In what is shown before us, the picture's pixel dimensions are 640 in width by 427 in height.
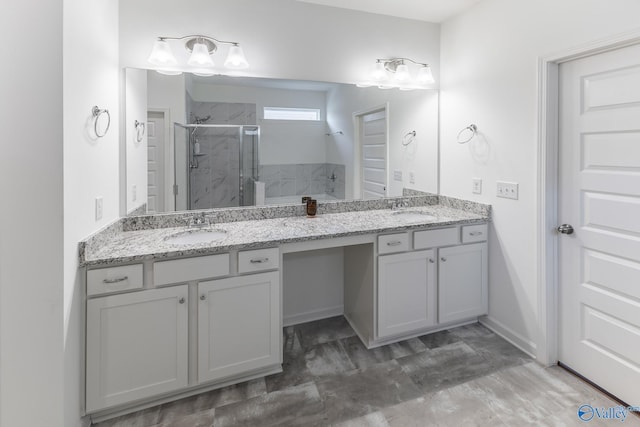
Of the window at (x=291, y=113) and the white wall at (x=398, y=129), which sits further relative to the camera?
the white wall at (x=398, y=129)

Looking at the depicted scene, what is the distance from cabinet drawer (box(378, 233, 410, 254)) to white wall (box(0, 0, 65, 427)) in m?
1.68

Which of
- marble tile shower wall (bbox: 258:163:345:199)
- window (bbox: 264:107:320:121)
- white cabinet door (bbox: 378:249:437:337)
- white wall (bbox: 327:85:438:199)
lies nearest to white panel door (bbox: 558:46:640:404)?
white cabinet door (bbox: 378:249:437:337)

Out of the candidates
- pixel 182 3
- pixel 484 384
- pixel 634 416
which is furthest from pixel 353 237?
pixel 182 3

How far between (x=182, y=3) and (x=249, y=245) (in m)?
1.62

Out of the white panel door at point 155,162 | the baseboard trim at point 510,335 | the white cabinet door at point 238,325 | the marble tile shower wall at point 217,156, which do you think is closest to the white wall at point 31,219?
the white cabinet door at point 238,325

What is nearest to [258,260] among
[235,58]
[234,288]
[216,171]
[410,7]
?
[234,288]

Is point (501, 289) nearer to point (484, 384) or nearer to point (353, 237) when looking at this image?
point (484, 384)

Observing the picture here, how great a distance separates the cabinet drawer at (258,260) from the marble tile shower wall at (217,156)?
65cm

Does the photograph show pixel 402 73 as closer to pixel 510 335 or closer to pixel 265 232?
pixel 265 232

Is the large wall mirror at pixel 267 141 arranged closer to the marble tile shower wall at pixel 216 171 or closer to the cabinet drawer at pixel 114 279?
the marble tile shower wall at pixel 216 171

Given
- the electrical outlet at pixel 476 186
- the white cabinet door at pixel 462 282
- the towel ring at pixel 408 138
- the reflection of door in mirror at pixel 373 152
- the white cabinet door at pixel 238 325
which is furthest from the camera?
the towel ring at pixel 408 138

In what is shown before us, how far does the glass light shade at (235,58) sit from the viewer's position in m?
2.22

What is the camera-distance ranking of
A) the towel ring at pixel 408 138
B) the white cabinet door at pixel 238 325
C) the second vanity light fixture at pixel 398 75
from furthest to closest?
1. the towel ring at pixel 408 138
2. the second vanity light fixture at pixel 398 75
3. the white cabinet door at pixel 238 325

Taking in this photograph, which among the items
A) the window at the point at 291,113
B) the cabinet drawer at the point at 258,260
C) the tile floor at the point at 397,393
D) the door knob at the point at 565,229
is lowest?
the tile floor at the point at 397,393
